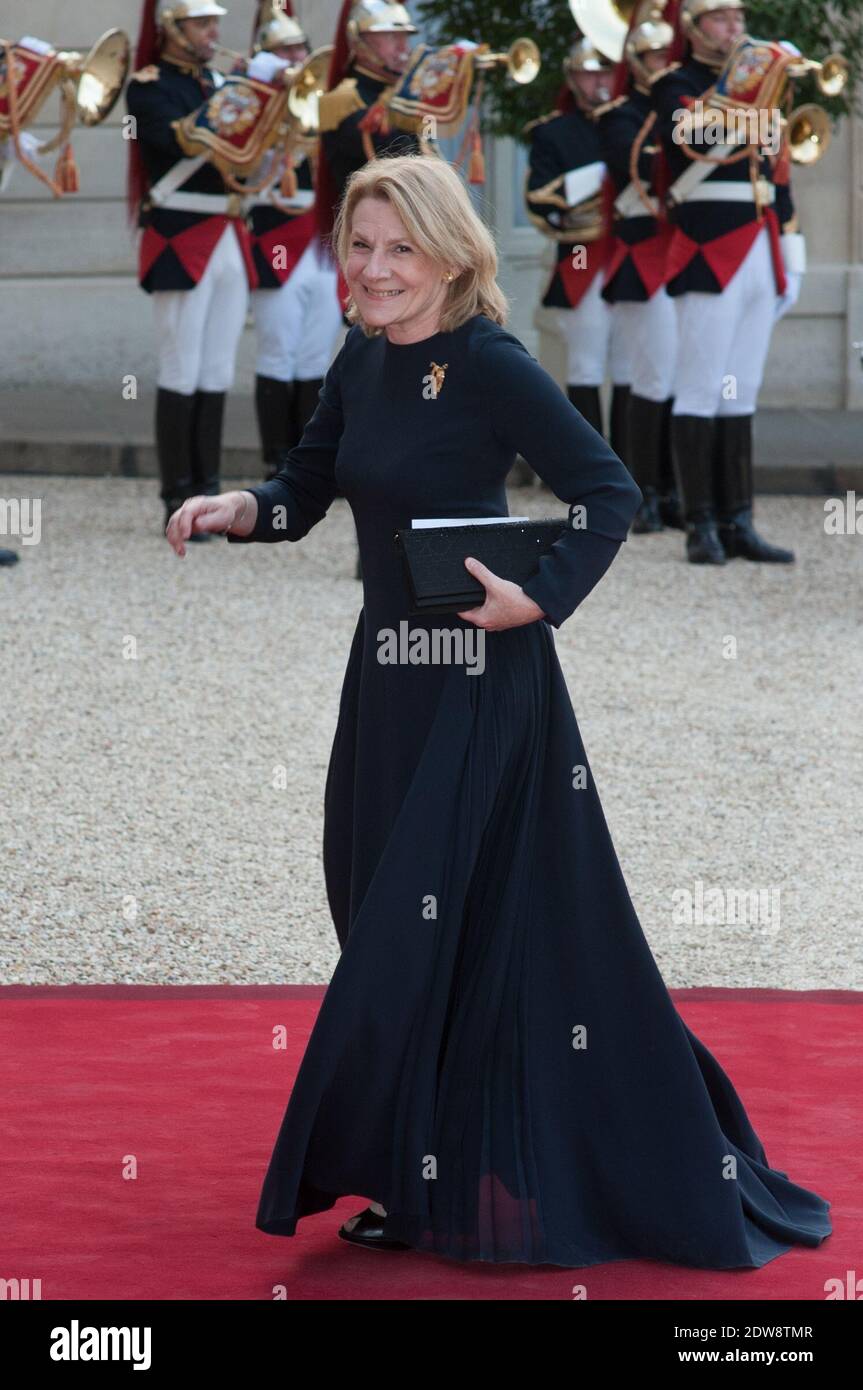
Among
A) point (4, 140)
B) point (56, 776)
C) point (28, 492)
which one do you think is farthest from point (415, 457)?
point (28, 492)

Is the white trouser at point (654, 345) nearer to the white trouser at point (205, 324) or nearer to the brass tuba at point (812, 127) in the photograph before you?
the brass tuba at point (812, 127)

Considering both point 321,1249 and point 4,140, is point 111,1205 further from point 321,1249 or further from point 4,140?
point 4,140

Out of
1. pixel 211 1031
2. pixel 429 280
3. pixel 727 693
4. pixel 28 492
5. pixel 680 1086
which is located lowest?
pixel 28 492

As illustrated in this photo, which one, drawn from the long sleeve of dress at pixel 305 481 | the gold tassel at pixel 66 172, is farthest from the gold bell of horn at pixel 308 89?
the long sleeve of dress at pixel 305 481

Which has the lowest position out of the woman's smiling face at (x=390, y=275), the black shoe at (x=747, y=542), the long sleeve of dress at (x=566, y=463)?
the black shoe at (x=747, y=542)

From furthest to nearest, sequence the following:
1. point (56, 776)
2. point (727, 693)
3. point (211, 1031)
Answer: point (727, 693) → point (56, 776) → point (211, 1031)

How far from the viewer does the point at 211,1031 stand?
155 inches

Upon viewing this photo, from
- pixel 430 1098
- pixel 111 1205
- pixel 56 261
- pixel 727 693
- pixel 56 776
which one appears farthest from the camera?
pixel 56 261

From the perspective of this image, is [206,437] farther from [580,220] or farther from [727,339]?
[727,339]

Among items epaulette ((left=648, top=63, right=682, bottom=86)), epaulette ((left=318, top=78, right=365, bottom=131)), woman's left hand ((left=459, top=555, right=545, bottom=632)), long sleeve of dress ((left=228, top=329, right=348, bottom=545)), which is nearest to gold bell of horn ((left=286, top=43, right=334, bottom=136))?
epaulette ((left=318, top=78, right=365, bottom=131))

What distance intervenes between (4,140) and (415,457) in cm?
607

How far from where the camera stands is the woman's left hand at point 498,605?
2.88m

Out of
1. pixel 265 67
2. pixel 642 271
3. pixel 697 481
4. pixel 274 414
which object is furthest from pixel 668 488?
pixel 265 67

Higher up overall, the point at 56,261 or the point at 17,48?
the point at 17,48
